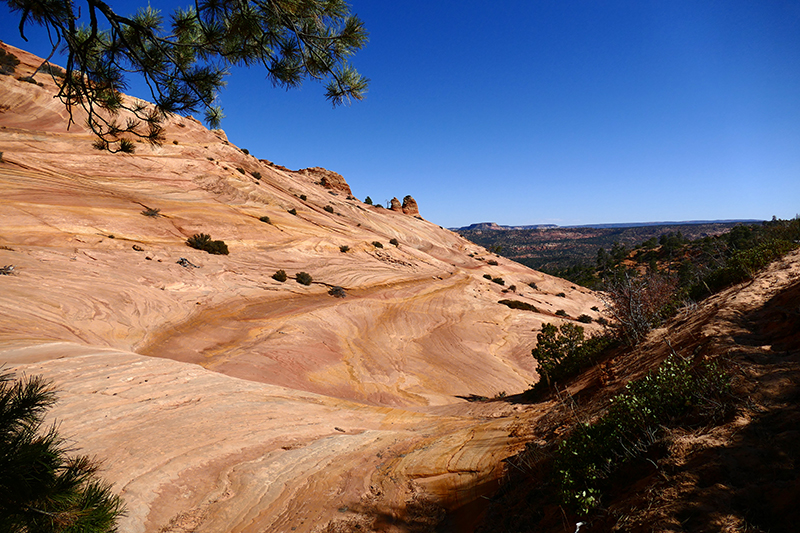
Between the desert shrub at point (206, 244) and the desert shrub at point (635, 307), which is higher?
the desert shrub at point (206, 244)

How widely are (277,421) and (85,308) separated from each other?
7.94m

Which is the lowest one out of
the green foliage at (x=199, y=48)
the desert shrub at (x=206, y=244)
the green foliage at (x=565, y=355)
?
the green foliage at (x=565, y=355)

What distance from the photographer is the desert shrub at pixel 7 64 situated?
26.2m

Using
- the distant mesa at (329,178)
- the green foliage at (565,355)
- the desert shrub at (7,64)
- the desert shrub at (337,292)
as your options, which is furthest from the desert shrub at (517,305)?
the desert shrub at (7,64)

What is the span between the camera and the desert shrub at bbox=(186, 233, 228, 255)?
58.6ft

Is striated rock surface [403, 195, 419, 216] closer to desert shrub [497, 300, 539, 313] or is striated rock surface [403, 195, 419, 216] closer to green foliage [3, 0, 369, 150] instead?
desert shrub [497, 300, 539, 313]

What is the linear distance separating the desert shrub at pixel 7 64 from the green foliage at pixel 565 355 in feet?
131

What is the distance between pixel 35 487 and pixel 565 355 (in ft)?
31.0

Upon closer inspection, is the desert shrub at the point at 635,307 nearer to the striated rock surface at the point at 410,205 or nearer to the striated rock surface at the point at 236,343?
the striated rock surface at the point at 236,343

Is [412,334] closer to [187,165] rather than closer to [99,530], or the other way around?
[99,530]

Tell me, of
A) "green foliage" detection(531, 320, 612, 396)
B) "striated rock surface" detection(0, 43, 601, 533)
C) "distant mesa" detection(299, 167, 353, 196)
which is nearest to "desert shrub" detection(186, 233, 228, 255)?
"striated rock surface" detection(0, 43, 601, 533)

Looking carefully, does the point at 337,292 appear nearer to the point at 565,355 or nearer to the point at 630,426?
the point at 565,355

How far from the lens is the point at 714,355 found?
4113 mm

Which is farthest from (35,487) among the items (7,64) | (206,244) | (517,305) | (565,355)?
(7,64)
